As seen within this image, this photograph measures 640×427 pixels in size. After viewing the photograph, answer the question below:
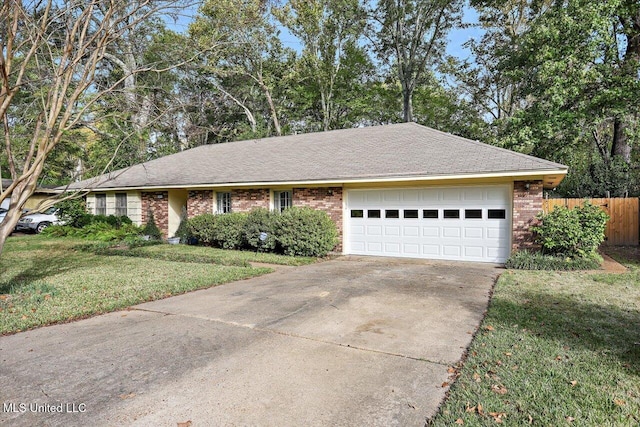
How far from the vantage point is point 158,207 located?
16.0 metres

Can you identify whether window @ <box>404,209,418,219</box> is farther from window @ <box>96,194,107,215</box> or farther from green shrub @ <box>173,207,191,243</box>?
window @ <box>96,194,107,215</box>

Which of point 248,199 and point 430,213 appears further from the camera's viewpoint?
point 248,199

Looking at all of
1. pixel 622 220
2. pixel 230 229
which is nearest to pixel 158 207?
pixel 230 229

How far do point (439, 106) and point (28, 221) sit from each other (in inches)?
1014

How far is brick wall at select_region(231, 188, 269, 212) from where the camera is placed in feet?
44.7

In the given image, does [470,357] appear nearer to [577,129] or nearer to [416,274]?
[416,274]

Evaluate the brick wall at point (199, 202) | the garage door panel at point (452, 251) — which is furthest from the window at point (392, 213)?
the brick wall at point (199, 202)

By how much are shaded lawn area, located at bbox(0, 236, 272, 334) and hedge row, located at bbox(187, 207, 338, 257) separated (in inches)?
87.9

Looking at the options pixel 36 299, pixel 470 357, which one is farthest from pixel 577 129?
pixel 36 299

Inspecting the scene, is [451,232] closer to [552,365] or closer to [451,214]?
[451,214]

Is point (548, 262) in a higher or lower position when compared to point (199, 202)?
lower

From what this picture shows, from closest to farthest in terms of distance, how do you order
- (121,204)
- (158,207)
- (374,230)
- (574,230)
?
(574,230) < (374,230) < (158,207) < (121,204)

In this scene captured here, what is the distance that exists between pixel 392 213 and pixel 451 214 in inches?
70.7

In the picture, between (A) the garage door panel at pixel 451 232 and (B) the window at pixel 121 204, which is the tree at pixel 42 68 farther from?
(B) the window at pixel 121 204
